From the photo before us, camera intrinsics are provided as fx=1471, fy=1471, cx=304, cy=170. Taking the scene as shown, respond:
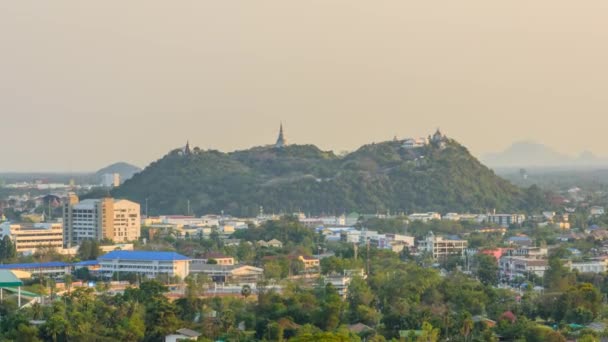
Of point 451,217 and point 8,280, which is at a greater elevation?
point 451,217

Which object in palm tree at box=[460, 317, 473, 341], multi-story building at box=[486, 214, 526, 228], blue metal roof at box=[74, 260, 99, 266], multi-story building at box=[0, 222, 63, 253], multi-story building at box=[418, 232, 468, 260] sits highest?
multi-story building at box=[486, 214, 526, 228]

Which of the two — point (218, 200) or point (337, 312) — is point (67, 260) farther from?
point (218, 200)

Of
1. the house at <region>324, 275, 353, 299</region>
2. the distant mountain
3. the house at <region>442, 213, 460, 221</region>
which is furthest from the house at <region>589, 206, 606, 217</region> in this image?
the distant mountain

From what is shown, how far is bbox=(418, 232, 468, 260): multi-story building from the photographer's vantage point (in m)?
56.5

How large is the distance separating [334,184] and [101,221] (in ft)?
79.1

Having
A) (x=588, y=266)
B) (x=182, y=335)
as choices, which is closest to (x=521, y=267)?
(x=588, y=266)

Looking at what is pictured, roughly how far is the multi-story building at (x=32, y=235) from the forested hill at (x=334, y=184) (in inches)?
819

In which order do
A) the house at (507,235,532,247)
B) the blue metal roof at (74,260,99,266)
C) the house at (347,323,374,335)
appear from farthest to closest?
the house at (507,235,532,247) → the blue metal roof at (74,260,99,266) → the house at (347,323,374,335)

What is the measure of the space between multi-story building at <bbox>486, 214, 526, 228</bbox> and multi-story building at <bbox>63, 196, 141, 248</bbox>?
20.2 meters

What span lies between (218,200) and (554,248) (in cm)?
3178

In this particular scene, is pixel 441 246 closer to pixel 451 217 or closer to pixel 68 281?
pixel 451 217

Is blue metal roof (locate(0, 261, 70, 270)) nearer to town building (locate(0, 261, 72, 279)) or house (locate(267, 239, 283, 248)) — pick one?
town building (locate(0, 261, 72, 279))

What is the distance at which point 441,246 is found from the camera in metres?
57.3

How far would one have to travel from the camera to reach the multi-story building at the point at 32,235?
56.2 m
